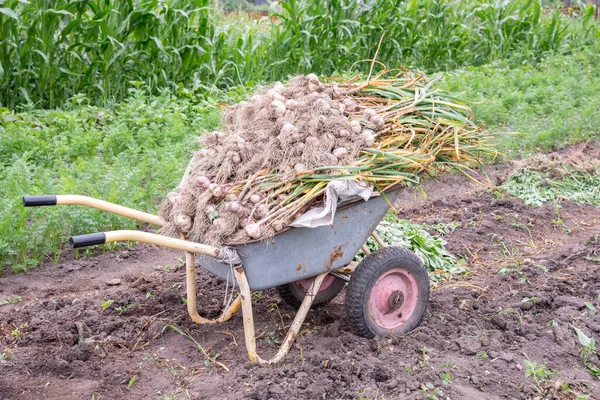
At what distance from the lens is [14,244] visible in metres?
4.65

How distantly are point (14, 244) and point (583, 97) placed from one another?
7173 mm

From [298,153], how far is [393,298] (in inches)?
37.4

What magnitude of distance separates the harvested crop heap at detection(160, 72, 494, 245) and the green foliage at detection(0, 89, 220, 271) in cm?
152

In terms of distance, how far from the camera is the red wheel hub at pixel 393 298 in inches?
147

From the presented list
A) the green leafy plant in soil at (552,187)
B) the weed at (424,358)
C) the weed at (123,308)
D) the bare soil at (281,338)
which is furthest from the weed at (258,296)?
the green leafy plant in soil at (552,187)

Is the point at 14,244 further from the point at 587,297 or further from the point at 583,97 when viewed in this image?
the point at 583,97

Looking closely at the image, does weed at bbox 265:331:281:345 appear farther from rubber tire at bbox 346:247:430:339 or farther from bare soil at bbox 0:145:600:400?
rubber tire at bbox 346:247:430:339

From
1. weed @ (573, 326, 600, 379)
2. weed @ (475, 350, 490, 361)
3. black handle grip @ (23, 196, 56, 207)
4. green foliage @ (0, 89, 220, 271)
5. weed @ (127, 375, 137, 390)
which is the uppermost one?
black handle grip @ (23, 196, 56, 207)

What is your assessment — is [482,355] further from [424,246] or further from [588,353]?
[424,246]

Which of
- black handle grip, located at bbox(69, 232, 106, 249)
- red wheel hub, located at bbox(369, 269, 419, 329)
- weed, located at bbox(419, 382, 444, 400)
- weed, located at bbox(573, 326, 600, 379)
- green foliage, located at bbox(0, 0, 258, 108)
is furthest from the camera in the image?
green foliage, located at bbox(0, 0, 258, 108)

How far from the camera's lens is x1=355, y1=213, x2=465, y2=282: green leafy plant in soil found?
4.77 metres

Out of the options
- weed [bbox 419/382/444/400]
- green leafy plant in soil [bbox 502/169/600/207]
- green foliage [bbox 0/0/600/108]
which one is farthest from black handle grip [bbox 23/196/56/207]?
green leafy plant in soil [bbox 502/169/600/207]

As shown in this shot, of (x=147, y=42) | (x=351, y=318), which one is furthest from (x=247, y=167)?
(x=147, y=42)

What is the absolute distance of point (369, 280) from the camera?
3605 mm
